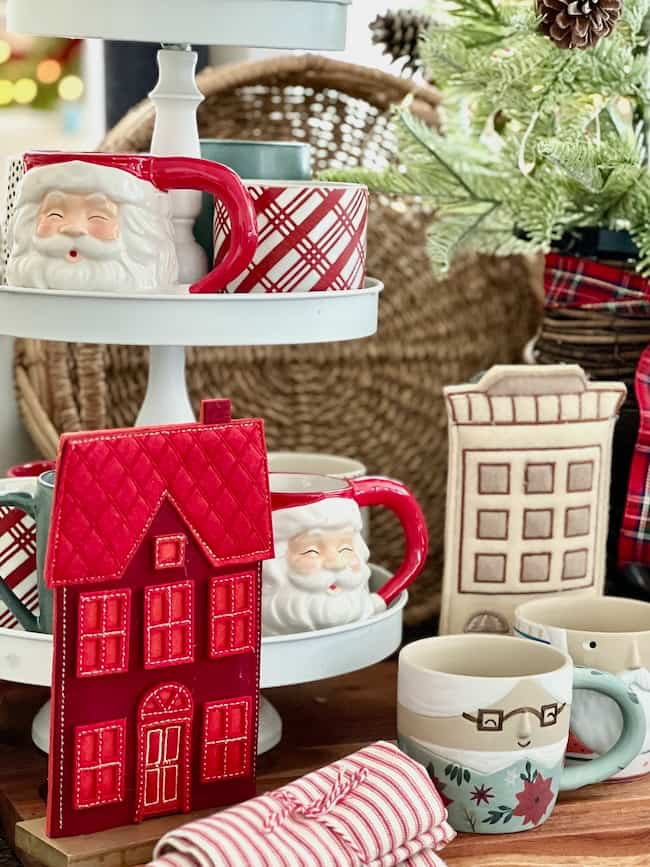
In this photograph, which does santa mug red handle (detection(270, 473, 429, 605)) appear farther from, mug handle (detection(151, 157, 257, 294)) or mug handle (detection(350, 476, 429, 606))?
mug handle (detection(151, 157, 257, 294))

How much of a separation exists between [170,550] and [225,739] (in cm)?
11

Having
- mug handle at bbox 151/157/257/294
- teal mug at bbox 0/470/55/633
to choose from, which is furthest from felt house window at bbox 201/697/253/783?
mug handle at bbox 151/157/257/294

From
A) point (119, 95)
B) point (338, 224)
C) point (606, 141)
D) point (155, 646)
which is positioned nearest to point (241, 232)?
point (338, 224)

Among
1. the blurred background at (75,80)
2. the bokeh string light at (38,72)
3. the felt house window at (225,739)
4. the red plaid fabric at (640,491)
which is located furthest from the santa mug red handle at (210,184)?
the bokeh string light at (38,72)

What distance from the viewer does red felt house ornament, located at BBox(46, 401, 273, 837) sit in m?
0.64

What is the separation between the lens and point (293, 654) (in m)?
0.74

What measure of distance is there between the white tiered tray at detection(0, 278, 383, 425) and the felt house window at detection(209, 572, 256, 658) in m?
0.12

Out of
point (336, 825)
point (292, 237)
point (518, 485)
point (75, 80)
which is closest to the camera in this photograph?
point (336, 825)

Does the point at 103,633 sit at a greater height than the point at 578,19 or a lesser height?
lesser

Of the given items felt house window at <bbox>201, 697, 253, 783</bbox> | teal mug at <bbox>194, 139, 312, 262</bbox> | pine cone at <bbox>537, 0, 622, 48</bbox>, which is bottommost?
felt house window at <bbox>201, 697, 253, 783</bbox>

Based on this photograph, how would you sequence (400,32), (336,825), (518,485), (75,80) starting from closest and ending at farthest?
1. (336,825)
2. (518,485)
3. (400,32)
4. (75,80)

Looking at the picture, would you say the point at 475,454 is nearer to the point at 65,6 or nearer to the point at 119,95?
the point at 65,6

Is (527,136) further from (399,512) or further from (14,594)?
(14,594)

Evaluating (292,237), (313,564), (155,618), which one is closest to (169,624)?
(155,618)
